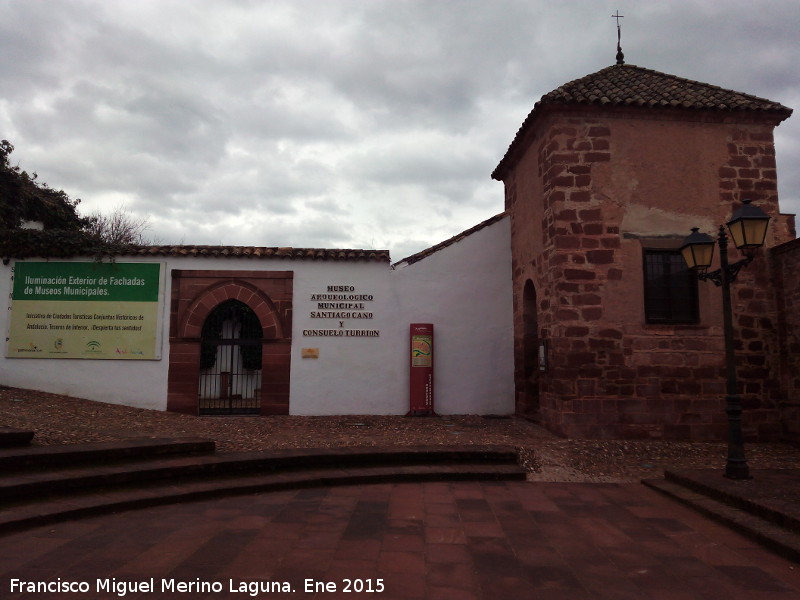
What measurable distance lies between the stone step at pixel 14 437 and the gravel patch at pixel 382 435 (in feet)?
0.54

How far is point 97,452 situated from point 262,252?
5424 millimetres

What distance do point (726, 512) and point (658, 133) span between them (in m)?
6.15

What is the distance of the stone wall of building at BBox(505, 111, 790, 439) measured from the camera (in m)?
8.32

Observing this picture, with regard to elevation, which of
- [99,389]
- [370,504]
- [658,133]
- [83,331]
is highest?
[658,133]

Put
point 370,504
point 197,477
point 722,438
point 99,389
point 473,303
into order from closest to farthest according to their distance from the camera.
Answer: point 370,504, point 197,477, point 722,438, point 99,389, point 473,303

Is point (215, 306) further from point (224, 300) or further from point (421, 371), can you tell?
point (421, 371)

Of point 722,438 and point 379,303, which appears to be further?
point 379,303

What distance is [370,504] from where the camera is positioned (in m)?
5.40

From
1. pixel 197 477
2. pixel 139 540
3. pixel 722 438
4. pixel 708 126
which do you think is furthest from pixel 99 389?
pixel 708 126

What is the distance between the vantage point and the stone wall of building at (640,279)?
832 centimetres

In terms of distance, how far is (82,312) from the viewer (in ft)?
34.0

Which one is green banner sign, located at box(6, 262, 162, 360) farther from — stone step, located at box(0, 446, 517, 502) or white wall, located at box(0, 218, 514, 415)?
stone step, located at box(0, 446, 517, 502)

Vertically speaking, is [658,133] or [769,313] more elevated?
[658,133]

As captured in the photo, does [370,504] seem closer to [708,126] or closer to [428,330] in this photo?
[428,330]
